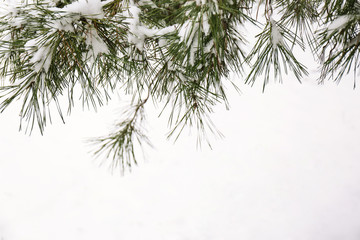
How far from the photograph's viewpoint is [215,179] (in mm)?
1671

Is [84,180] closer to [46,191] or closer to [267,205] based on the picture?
[46,191]

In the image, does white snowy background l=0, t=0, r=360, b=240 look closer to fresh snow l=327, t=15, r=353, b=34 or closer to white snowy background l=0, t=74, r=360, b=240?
white snowy background l=0, t=74, r=360, b=240

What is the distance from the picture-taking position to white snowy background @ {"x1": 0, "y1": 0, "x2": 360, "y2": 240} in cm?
153

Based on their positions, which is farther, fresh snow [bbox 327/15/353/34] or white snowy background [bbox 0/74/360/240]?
white snowy background [bbox 0/74/360/240]

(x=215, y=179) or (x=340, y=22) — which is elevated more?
(x=340, y=22)

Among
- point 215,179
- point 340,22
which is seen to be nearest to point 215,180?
point 215,179

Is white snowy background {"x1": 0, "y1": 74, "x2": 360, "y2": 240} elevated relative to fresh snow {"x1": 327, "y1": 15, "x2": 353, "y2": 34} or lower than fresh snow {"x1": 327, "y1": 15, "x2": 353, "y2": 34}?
lower

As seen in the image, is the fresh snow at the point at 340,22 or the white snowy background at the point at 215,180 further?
the white snowy background at the point at 215,180

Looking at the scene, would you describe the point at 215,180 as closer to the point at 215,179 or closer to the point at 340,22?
the point at 215,179

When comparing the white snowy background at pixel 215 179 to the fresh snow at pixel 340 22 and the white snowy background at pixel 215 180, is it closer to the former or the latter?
the white snowy background at pixel 215 180

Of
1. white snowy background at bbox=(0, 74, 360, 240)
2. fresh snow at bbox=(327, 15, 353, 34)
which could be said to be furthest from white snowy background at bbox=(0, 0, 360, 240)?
fresh snow at bbox=(327, 15, 353, 34)

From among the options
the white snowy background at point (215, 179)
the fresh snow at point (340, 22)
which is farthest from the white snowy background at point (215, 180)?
the fresh snow at point (340, 22)

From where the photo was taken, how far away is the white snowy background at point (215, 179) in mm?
1533

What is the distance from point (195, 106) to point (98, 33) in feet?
1.16
